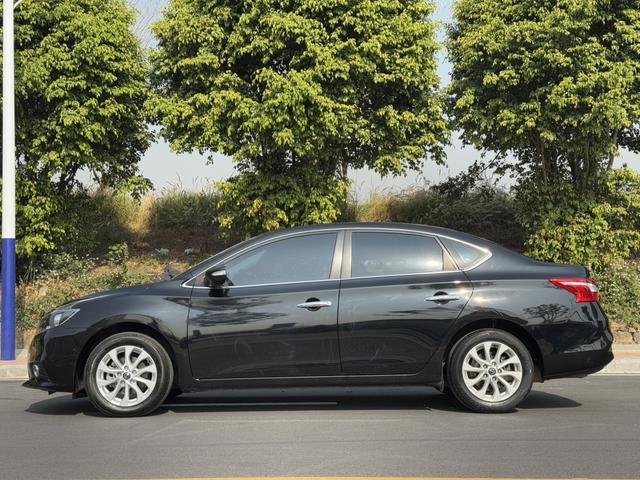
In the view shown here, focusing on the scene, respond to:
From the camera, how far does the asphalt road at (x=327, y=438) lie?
5926 millimetres

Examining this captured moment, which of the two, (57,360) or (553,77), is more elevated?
(553,77)

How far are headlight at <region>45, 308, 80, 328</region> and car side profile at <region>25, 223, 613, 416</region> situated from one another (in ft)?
0.04

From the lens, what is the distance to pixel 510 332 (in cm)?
786

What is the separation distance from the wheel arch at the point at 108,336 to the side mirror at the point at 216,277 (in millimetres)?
630

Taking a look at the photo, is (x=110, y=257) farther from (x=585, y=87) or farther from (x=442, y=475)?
(x=442, y=475)

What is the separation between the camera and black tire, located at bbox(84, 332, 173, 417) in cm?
766

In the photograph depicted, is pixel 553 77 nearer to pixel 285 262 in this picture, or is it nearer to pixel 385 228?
pixel 385 228

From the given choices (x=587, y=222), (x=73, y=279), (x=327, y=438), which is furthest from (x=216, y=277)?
(x=587, y=222)

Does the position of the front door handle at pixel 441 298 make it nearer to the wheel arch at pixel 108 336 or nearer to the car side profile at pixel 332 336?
the car side profile at pixel 332 336

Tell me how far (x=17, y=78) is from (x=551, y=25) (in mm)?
8572

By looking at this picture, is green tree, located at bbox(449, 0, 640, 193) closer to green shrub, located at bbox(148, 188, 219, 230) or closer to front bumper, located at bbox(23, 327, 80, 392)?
green shrub, located at bbox(148, 188, 219, 230)

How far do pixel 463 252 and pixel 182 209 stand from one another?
12.6m

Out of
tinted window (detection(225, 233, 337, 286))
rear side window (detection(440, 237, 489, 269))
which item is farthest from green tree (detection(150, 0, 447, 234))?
rear side window (detection(440, 237, 489, 269))

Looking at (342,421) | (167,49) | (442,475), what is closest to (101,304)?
(342,421)
